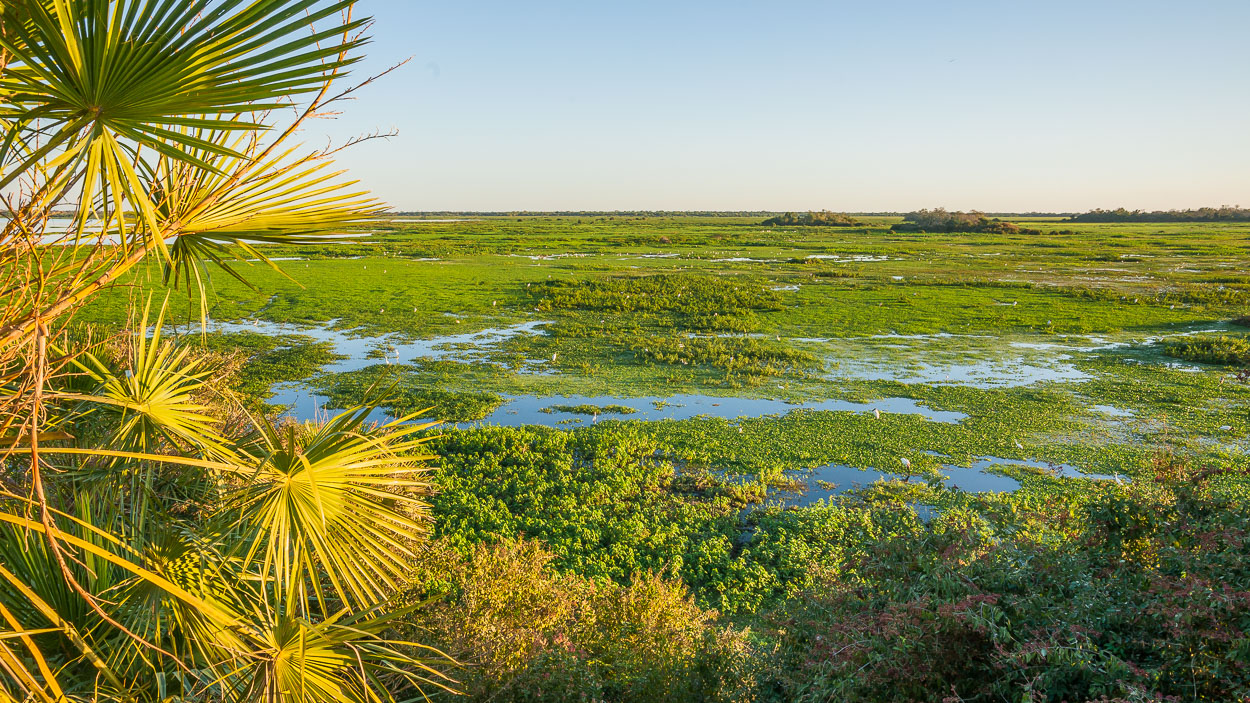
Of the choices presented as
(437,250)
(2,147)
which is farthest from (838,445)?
(437,250)

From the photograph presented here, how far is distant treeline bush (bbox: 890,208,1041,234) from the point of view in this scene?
75.4 meters

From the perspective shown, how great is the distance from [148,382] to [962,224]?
86537 mm

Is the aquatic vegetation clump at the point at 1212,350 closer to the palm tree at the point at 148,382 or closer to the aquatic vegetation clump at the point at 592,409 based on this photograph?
the aquatic vegetation clump at the point at 592,409

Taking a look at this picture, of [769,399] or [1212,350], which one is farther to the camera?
[1212,350]

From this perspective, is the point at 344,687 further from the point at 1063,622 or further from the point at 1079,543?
the point at 1079,543

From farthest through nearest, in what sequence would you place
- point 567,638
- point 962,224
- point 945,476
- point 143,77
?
1. point 962,224
2. point 945,476
3. point 567,638
4. point 143,77

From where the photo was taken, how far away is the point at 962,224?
78250 mm

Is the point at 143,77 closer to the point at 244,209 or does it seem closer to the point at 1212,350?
the point at 244,209

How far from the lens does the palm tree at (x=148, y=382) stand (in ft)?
5.44

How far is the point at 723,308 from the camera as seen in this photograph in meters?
23.5

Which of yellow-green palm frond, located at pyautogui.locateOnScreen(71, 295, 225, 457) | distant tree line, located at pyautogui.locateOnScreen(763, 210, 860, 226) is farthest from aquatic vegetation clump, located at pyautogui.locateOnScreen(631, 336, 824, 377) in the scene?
distant tree line, located at pyautogui.locateOnScreen(763, 210, 860, 226)

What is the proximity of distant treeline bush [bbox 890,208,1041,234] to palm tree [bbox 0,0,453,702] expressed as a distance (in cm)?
8315

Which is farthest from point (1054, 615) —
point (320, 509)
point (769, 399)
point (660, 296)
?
point (660, 296)

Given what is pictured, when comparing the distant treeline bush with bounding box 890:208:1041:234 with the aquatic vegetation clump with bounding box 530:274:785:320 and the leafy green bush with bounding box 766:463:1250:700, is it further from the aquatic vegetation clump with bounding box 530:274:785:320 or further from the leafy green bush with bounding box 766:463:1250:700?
the leafy green bush with bounding box 766:463:1250:700
